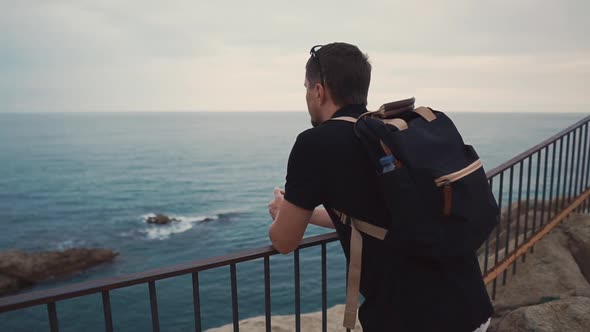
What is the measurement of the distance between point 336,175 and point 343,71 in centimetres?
45

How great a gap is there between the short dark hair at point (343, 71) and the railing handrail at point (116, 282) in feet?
3.09

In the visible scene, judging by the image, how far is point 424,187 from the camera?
1.60 m

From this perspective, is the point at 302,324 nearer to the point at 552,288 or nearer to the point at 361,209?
the point at 552,288

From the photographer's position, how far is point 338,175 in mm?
1671

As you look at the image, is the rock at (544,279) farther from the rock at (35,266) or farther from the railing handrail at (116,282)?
the rock at (35,266)

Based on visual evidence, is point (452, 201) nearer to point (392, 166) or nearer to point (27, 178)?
point (392, 166)

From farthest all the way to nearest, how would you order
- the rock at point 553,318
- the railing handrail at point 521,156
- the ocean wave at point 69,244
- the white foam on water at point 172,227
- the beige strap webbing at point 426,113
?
the white foam on water at point 172,227 → the ocean wave at point 69,244 → the railing handrail at point 521,156 → the rock at point 553,318 → the beige strap webbing at point 426,113

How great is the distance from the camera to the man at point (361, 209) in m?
1.67

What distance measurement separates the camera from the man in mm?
1666

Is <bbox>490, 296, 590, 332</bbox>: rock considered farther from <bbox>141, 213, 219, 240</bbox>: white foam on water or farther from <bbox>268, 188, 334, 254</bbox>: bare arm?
<bbox>141, 213, 219, 240</bbox>: white foam on water

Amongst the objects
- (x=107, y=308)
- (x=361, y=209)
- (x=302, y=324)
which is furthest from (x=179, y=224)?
(x=361, y=209)

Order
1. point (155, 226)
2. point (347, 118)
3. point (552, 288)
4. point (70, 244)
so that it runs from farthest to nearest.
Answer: point (155, 226) < point (70, 244) < point (552, 288) < point (347, 118)

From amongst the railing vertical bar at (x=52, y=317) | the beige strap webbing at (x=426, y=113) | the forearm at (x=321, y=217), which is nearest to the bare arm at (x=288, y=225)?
the forearm at (x=321, y=217)

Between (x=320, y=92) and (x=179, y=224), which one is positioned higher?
(x=320, y=92)
